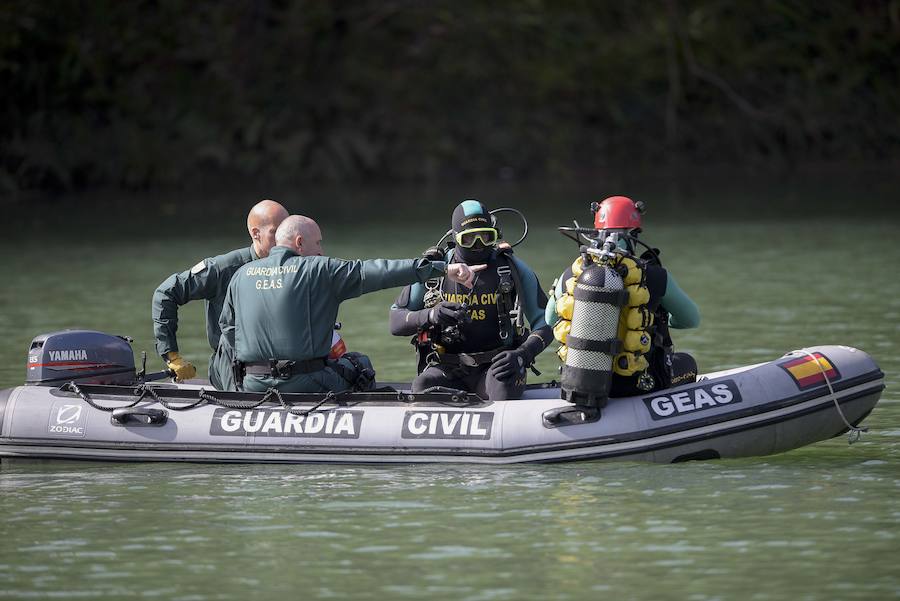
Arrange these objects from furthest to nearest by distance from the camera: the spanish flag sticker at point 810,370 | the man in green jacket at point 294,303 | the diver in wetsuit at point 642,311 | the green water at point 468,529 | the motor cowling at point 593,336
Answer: the man in green jacket at point 294,303 → the spanish flag sticker at point 810,370 → the diver in wetsuit at point 642,311 → the motor cowling at point 593,336 → the green water at point 468,529

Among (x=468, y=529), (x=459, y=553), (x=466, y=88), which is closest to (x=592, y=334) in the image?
(x=468, y=529)

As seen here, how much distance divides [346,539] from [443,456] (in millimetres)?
1245

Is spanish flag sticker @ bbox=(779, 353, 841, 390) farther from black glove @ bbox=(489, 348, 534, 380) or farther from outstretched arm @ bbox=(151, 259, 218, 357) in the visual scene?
outstretched arm @ bbox=(151, 259, 218, 357)

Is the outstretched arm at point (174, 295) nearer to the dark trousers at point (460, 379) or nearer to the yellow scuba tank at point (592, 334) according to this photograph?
the dark trousers at point (460, 379)

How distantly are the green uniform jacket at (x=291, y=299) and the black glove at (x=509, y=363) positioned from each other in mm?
748

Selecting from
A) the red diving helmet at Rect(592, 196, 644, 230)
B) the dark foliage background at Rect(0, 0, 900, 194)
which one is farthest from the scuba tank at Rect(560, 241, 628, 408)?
the dark foliage background at Rect(0, 0, 900, 194)

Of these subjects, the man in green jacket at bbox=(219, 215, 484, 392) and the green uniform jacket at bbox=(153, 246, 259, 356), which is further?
the green uniform jacket at bbox=(153, 246, 259, 356)

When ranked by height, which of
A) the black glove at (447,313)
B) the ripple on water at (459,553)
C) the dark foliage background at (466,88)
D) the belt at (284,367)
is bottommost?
the ripple on water at (459,553)

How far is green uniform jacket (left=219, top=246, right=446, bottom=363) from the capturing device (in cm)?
848

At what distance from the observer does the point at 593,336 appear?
26.1ft

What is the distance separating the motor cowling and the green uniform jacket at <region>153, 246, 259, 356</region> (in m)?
2.08

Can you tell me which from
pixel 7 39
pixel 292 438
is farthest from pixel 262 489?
pixel 7 39

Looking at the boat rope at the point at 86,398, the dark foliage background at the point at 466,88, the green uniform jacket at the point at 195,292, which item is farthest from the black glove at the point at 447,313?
the dark foliage background at the point at 466,88

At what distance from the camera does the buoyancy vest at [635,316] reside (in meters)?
7.96
